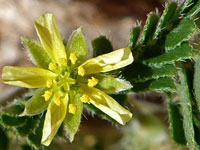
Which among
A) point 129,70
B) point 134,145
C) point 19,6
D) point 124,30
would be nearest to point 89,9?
point 124,30

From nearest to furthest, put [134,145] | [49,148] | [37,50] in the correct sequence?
1. [37,50]
2. [49,148]
3. [134,145]

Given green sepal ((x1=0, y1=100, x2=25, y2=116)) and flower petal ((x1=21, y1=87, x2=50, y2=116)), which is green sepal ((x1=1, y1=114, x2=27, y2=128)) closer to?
green sepal ((x1=0, y1=100, x2=25, y2=116))

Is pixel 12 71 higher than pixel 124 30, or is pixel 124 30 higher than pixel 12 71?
→ pixel 12 71

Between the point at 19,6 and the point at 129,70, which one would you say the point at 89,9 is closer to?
the point at 19,6

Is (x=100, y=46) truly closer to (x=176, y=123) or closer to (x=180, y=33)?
(x=180, y=33)

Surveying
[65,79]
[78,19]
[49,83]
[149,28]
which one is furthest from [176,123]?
[78,19]

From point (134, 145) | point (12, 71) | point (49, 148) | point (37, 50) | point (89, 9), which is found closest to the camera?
point (12, 71)
